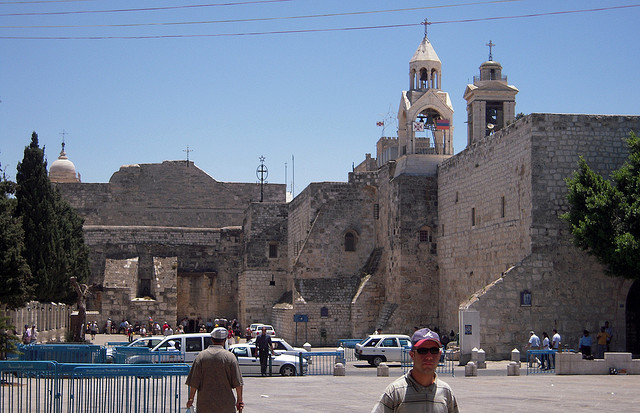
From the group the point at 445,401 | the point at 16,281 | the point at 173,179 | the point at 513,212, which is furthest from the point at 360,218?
the point at 445,401

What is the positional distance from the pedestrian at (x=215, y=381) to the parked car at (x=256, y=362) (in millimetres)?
12969

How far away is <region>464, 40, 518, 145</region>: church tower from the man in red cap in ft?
84.9

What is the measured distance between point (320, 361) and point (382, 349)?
1.80 metres

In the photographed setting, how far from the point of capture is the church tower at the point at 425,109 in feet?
109

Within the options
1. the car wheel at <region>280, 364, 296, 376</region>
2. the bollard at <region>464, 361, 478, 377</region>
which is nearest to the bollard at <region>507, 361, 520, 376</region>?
the bollard at <region>464, 361, 478, 377</region>

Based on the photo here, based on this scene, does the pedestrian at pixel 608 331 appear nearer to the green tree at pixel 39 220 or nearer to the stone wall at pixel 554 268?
the stone wall at pixel 554 268

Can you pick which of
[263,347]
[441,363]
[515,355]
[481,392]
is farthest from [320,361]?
[481,392]

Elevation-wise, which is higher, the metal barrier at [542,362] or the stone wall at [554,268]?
the stone wall at [554,268]

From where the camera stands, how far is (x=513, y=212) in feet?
83.0

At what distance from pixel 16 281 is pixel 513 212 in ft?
44.1

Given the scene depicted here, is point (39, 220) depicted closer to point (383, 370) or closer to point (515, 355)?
point (383, 370)

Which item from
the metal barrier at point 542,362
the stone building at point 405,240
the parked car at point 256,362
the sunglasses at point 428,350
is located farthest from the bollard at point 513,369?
the sunglasses at point 428,350

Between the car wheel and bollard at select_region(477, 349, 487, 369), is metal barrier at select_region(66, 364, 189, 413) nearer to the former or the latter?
the car wheel

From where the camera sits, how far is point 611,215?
22.0m
